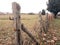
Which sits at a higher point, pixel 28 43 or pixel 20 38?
pixel 20 38

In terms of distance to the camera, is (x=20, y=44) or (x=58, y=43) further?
(x=58, y=43)

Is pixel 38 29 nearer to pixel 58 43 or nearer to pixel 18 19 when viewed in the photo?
pixel 58 43

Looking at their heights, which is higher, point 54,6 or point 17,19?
point 54,6

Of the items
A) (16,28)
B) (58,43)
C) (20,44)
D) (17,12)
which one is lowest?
(58,43)

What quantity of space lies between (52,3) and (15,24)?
116ft

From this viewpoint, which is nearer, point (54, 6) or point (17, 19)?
point (17, 19)

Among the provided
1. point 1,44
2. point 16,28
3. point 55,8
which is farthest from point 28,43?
point 55,8

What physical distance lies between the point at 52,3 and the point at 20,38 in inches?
1381

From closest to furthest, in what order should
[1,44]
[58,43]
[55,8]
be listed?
[1,44] < [58,43] < [55,8]

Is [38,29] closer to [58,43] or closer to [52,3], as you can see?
[58,43]

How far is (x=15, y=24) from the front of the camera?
516 centimetres

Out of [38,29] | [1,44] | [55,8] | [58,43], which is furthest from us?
[55,8]

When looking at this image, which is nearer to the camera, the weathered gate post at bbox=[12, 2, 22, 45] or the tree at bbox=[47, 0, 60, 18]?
the weathered gate post at bbox=[12, 2, 22, 45]

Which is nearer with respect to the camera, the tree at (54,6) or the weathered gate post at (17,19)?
the weathered gate post at (17,19)
